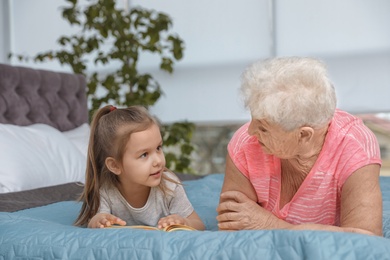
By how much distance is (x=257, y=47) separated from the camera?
5332mm

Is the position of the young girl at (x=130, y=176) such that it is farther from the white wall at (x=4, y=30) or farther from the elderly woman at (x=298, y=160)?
the white wall at (x=4, y=30)

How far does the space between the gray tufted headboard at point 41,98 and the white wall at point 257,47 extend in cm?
137

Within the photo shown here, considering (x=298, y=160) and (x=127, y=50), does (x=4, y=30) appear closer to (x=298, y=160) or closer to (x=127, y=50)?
(x=127, y=50)

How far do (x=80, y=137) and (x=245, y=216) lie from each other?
88.7 inches

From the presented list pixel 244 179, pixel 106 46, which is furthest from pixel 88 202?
pixel 106 46

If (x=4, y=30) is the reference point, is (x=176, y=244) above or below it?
below

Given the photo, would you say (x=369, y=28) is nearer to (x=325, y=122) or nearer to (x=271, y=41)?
(x=271, y=41)

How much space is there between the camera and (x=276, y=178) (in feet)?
6.39

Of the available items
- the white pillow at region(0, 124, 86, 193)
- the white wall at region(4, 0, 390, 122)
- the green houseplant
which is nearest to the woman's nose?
the white pillow at region(0, 124, 86, 193)

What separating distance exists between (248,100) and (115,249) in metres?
0.52

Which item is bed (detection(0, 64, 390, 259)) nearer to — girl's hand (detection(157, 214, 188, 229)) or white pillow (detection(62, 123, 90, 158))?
white pillow (detection(62, 123, 90, 158))

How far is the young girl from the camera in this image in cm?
218

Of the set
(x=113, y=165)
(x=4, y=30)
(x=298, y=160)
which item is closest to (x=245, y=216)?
(x=298, y=160)

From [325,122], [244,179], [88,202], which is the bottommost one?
[88,202]
